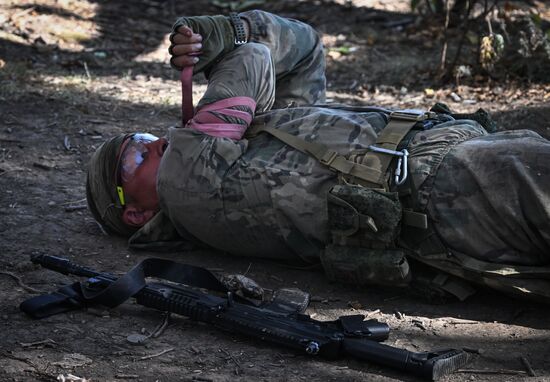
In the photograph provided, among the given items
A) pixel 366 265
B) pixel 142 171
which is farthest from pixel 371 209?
pixel 142 171

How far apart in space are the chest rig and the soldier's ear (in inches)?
37.5

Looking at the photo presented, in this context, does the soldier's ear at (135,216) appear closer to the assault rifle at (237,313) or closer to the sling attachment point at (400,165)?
the assault rifle at (237,313)

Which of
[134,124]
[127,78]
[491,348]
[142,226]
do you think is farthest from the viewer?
[127,78]

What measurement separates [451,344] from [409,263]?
50 centimetres

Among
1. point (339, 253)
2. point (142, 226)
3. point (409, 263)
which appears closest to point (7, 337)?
point (142, 226)

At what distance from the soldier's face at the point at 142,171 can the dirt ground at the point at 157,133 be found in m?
0.29

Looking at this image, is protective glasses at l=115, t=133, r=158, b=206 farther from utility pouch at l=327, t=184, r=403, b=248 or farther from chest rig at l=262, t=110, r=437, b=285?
utility pouch at l=327, t=184, r=403, b=248

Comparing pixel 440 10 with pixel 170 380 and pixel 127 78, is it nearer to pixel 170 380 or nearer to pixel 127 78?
pixel 127 78

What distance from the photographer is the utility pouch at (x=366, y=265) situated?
3447mm

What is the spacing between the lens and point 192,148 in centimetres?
384

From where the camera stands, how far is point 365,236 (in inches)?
137

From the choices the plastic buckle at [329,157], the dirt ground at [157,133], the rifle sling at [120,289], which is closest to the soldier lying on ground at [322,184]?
the plastic buckle at [329,157]

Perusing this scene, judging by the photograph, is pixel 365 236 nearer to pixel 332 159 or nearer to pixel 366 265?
pixel 366 265

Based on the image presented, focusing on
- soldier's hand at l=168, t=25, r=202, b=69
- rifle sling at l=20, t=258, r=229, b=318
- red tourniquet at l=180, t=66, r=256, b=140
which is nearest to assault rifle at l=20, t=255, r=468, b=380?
rifle sling at l=20, t=258, r=229, b=318
